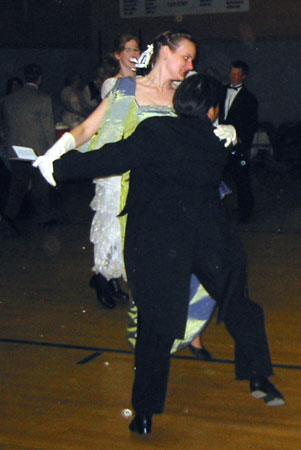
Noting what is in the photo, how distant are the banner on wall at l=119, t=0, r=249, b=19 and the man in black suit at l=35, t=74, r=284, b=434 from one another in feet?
32.0

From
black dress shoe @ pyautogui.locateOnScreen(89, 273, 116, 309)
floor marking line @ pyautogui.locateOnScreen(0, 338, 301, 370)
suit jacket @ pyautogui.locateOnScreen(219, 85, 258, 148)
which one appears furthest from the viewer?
suit jacket @ pyautogui.locateOnScreen(219, 85, 258, 148)

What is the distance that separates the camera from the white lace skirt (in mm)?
4191

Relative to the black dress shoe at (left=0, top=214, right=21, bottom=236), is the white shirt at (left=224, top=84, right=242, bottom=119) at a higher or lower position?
higher

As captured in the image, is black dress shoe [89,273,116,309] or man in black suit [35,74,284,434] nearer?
man in black suit [35,74,284,434]

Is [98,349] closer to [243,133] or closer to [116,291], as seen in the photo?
[116,291]

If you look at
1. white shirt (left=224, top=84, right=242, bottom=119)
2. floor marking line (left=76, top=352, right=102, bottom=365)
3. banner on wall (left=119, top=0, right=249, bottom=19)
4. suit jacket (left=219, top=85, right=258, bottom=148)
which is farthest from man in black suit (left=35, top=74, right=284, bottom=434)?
banner on wall (left=119, top=0, right=249, bottom=19)

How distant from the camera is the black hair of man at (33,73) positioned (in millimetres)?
6863

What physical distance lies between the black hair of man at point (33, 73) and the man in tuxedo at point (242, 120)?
1.54 m

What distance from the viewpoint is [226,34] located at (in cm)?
1245

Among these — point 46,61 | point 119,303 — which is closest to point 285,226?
point 119,303

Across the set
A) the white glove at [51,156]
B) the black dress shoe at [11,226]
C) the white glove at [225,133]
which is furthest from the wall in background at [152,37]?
the white glove at [225,133]

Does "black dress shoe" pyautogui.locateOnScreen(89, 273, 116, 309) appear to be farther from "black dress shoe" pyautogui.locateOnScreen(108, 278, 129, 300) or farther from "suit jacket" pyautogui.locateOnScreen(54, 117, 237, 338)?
"suit jacket" pyautogui.locateOnScreen(54, 117, 237, 338)

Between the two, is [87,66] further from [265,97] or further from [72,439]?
[72,439]

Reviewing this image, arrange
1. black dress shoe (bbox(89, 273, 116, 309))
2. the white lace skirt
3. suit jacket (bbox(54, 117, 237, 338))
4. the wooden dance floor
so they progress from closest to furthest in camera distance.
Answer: suit jacket (bbox(54, 117, 237, 338)), the wooden dance floor, the white lace skirt, black dress shoe (bbox(89, 273, 116, 309))
